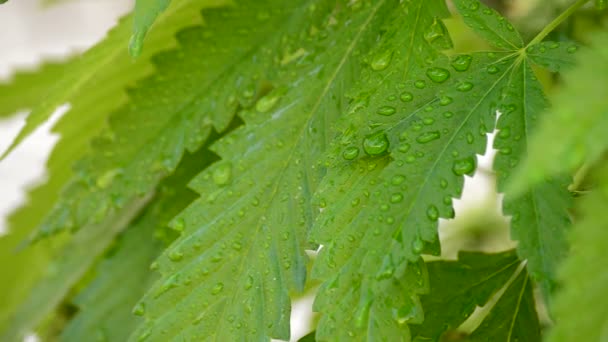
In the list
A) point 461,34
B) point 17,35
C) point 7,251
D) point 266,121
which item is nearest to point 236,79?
point 266,121

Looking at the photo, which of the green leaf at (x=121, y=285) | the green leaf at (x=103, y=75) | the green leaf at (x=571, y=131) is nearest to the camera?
the green leaf at (x=571, y=131)

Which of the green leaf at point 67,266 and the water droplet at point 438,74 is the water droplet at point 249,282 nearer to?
the water droplet at point 438,74

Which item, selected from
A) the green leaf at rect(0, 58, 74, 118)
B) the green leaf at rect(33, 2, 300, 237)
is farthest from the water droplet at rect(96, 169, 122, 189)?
the green leaf at rect(0, 58, 74, 118)

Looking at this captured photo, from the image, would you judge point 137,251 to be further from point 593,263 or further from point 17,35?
point 17,35

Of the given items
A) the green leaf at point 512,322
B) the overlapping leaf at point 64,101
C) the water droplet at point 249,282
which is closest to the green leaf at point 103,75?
the overlapping leaf at point 64,101

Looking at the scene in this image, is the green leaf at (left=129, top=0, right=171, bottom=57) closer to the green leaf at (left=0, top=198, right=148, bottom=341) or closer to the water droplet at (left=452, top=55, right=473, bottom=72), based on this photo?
the water droplet at (left=452, top=55, right=473, bottom=72)

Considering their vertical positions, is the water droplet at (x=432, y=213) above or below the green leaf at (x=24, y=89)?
below

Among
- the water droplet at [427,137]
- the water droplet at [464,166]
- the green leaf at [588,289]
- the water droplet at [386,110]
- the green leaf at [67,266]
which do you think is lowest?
the green leaf at [588,289]

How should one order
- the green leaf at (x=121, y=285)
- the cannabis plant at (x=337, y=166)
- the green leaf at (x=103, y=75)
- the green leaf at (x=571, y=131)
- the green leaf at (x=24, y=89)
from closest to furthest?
1. the green leaf at (x=571, y=131)
2. the cannabis plant at (x=337, y=166)
3. the green leaf at (x=103, y=75)
4. the green leaf at (x=121, y=285)
5. the green leaf at (x=24, y=89)
